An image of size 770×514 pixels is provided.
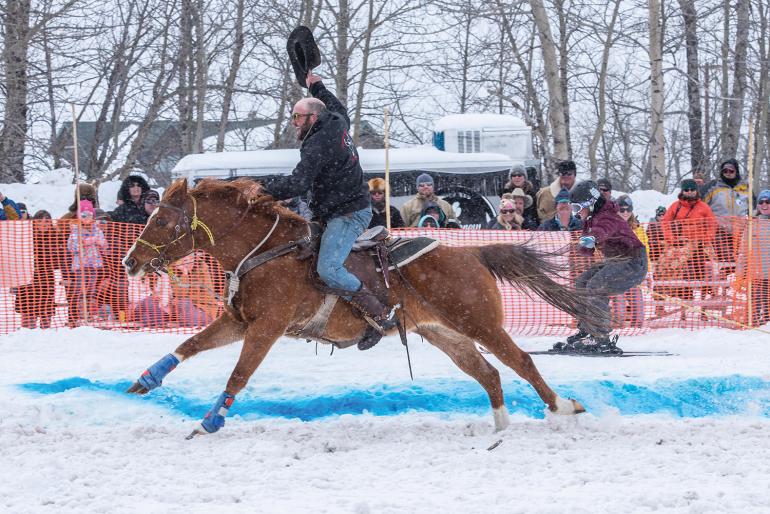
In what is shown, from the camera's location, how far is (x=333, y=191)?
20.7ft

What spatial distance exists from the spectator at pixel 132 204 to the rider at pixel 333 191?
549 cm

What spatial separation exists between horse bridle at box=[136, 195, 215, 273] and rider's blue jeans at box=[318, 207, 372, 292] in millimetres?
768

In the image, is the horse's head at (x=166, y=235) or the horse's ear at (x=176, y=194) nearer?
the horse's head at (x=166, y=235)

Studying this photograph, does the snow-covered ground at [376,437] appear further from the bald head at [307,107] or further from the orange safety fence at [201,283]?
the bald head at [307,107]

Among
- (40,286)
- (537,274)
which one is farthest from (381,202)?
(537,274)

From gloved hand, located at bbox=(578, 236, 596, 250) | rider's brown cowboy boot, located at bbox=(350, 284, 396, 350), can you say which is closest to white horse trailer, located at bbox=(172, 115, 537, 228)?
gloved hand, located at bbox=(578, 236, 596, 250)

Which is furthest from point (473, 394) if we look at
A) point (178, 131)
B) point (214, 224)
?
point (178, 131)

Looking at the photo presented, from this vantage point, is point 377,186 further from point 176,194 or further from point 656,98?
point 656,98

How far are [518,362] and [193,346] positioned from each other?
2.20 meters

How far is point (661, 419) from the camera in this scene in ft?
21.6

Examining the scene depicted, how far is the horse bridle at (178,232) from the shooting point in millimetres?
6047

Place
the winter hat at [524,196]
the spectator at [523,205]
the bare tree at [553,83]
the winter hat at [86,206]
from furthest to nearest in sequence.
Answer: the bare tree at [553,83], the winter hat at [524,196], the spectator at [523,205], the winter hat at [86,206]

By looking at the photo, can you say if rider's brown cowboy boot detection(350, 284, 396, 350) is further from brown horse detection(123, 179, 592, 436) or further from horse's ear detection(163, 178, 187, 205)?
horse's ear detection(163, 178, 187, 205)

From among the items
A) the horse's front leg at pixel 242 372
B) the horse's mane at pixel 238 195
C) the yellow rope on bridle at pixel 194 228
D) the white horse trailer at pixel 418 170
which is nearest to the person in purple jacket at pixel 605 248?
the horse's mane at pixel 238 195
